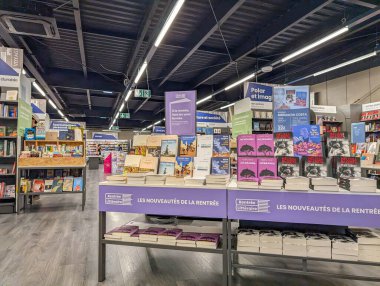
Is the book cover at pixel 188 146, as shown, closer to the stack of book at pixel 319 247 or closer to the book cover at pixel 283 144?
the book cover at pixel 283 144

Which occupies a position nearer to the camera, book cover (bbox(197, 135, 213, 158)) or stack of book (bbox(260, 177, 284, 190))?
stack of book (bbox(260, 177, 284, 190))

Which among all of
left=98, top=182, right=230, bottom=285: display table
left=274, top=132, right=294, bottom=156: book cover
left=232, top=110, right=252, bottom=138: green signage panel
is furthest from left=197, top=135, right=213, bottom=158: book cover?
left=232, top=110, right=252, bottom=138: green signage panel

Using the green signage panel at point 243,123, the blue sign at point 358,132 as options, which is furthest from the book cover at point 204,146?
the blue sign at point 358,132

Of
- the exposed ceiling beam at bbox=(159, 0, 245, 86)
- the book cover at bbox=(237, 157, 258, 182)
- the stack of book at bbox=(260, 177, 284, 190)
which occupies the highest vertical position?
the exposed ceiling beam at bbox=(159, 0, 245, 86)

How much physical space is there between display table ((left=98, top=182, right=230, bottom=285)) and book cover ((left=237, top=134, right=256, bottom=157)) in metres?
0.49

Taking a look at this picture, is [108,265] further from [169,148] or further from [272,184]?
[272,184]

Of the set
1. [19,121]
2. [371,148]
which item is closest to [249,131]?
[371,148]

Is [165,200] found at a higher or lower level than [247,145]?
lower

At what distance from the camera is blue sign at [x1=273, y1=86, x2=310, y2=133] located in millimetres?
5762

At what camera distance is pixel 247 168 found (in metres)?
2.65

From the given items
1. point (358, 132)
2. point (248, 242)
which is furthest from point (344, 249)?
point (358, 132)

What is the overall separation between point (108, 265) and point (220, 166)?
1738 millimetres

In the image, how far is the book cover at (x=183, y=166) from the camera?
115 inches

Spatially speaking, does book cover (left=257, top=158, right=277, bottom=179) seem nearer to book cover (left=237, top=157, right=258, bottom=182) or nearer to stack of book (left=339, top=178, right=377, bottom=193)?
book cover (left=237, top=157, right=258, bottom=182)
